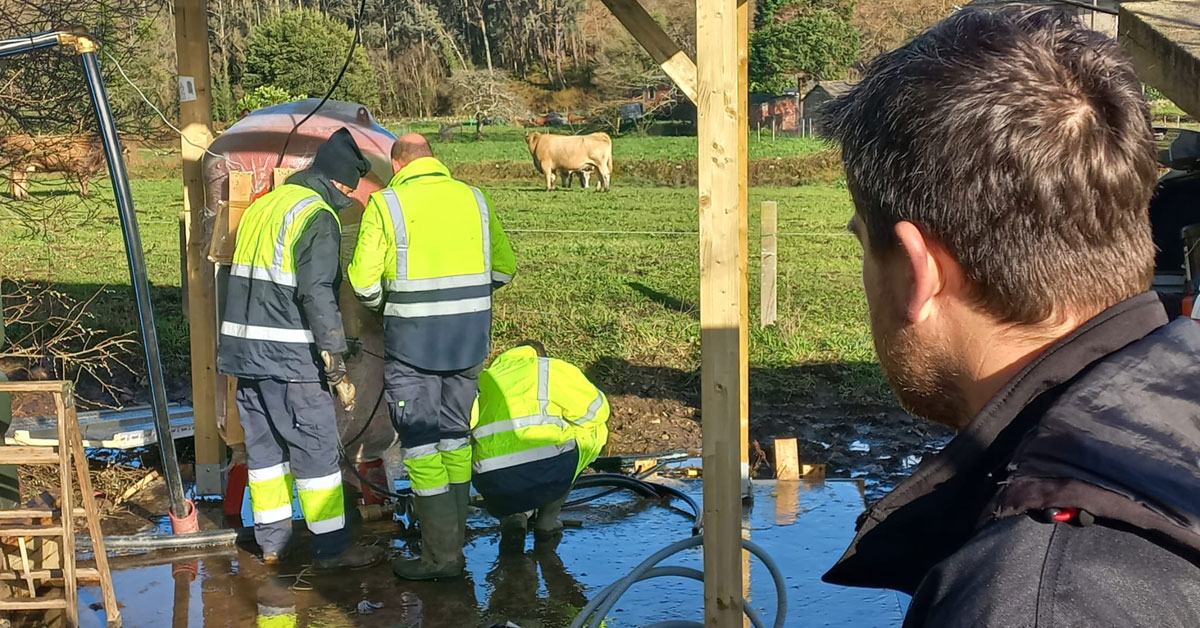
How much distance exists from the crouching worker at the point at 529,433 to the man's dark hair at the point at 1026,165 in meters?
4.34

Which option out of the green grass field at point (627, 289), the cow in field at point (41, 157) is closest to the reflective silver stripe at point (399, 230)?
the green grass field at point (627, 289)

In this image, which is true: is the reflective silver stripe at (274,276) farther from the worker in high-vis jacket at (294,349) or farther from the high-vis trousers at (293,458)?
the high-vis trousers at (293,458)

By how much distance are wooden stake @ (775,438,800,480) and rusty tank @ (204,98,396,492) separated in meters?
2.34

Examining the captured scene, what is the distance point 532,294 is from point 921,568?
11.2 meters

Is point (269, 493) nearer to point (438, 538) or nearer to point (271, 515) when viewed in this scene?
point (271, 515)

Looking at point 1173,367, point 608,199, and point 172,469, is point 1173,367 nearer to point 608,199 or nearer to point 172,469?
point 172,469

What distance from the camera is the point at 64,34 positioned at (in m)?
5.24

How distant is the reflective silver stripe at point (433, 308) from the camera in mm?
5215

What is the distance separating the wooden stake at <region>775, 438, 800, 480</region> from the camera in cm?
665

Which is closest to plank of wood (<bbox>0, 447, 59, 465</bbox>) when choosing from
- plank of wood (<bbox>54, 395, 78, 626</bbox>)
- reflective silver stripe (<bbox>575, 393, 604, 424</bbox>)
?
plank of wood (<bbox>54, 395, 78, 626</bbox>)

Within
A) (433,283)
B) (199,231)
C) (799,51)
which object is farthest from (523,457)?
(799,51)

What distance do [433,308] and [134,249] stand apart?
1565 mm

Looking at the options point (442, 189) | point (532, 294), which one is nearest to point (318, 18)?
point (532, 294)

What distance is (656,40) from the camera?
4.90m
